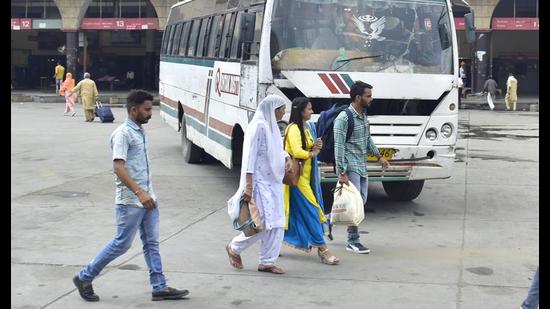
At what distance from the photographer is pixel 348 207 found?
8.37m

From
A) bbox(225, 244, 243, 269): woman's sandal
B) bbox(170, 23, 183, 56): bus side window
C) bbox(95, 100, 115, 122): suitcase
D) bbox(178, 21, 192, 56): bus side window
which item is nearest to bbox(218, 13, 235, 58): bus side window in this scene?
bbox(178, 21, 192, 56): bus side window

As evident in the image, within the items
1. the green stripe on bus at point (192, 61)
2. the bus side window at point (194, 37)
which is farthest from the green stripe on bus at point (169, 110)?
the bus side window at point (194, 37)

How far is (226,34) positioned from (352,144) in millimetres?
5031

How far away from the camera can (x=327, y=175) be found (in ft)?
34.4

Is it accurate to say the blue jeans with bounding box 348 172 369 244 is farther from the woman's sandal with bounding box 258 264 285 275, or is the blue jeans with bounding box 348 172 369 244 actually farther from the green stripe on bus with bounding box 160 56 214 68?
the green stripe on bus with bounding box 160 56 214 68

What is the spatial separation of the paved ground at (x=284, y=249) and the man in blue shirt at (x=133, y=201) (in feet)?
→ 0.54

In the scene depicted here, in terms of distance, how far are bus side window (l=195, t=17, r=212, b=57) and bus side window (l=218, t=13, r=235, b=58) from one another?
1304mm

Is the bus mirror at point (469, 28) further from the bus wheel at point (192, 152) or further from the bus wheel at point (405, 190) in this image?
the bus wheel at point (192, 152)

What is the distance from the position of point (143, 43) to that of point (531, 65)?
20.8 metres

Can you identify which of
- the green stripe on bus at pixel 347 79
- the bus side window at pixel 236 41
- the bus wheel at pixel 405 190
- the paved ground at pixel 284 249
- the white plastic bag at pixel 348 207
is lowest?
the paved ground at pixel 284 249

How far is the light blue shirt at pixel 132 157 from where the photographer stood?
21.6 ft

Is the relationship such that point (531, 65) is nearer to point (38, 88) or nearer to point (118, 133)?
point (38, 88)

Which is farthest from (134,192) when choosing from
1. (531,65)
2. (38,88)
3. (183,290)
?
(38,88)

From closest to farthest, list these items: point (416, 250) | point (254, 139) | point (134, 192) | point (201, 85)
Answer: point (134, 192) → point (254, 139) → point (416, 250) → point (201, 85)
